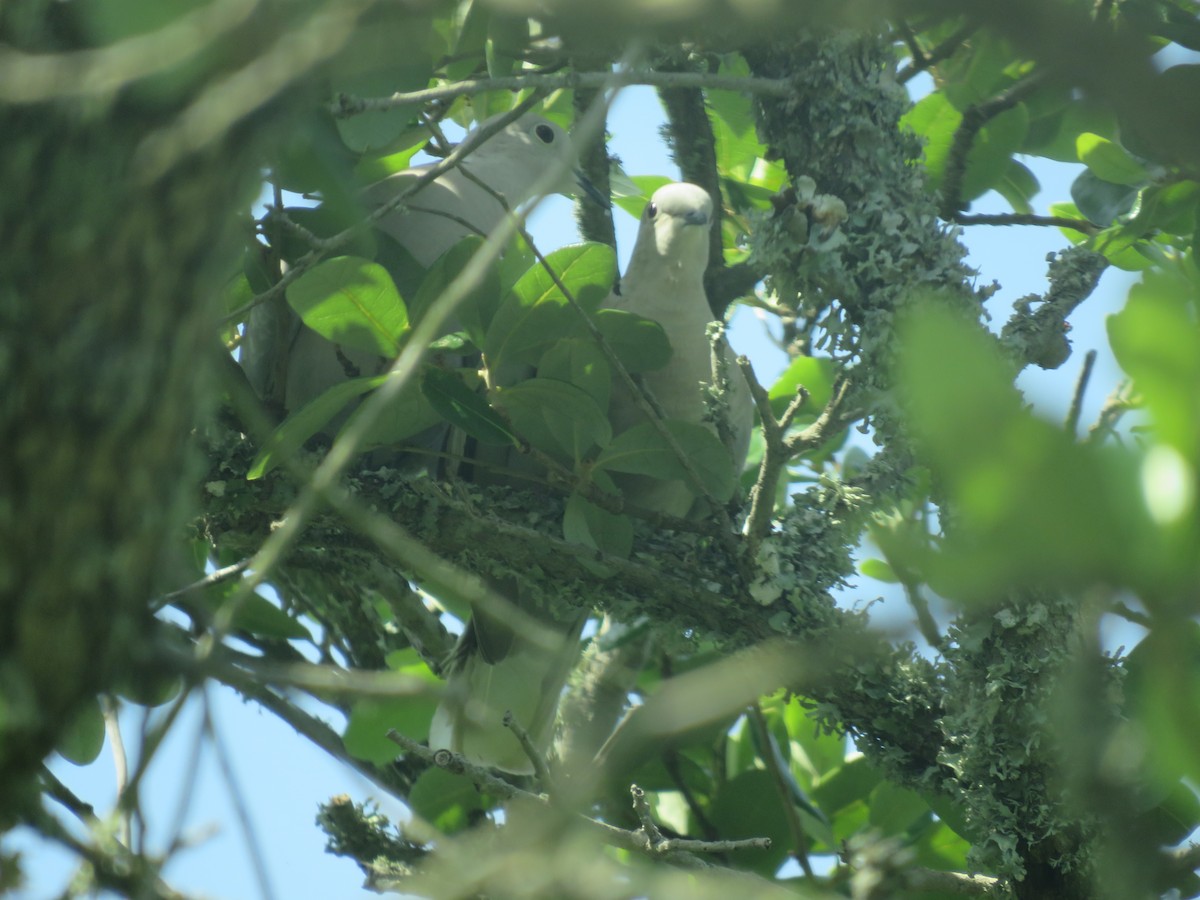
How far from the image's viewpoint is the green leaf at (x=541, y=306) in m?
1.89

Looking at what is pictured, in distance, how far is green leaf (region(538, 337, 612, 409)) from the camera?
191 centimetres

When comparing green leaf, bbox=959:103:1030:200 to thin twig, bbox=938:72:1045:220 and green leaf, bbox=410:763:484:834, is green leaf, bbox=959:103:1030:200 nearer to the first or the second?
thin twig, bbox=938:72:1045:220

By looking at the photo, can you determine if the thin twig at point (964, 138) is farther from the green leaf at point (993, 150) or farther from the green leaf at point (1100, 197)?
the green leaf at point (1100, 197)

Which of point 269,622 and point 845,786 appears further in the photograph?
point 845,786

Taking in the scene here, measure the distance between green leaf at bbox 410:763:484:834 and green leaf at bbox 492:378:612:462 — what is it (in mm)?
867

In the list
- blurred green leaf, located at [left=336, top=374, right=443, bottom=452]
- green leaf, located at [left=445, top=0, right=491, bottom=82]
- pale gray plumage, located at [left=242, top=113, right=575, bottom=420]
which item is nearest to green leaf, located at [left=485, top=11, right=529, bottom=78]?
green leaf, located at [left=445, top=0, right=491, bottom=82]

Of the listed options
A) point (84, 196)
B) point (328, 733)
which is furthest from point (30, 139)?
point (328, 733)

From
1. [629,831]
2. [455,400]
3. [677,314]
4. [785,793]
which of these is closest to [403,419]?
[455,400]

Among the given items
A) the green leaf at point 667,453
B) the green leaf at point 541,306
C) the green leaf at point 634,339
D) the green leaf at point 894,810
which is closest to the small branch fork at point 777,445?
the green leaf at point 667,453

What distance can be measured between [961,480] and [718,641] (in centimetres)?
162

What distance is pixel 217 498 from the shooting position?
6.57 feet

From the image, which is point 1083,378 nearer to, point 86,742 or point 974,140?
point 974,140

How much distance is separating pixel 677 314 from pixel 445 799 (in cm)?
118

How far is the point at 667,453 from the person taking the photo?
6.54ft
